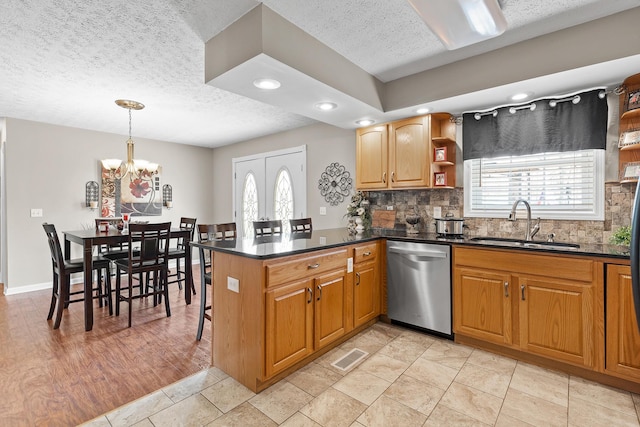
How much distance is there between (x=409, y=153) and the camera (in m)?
3.26

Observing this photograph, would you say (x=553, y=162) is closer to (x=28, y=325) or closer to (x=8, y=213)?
(x=28, y=325)

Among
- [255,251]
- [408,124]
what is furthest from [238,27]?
[408,124]

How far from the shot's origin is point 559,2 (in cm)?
192

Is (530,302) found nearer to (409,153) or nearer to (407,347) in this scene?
(407,347)

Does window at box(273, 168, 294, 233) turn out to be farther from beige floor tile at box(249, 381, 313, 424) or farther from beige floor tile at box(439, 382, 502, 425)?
beige floor tile at box(439, 382, 502, 425)

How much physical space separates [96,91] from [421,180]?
3593 mm

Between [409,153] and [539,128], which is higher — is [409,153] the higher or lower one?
the lower one

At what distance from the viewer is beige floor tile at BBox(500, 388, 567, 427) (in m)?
1.73

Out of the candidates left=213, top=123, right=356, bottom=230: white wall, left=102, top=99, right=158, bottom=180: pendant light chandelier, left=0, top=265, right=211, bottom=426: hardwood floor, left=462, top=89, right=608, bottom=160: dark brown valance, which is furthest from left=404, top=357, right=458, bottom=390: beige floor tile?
left=102, top=99, right=158, bottom=180: pendant light chandelier

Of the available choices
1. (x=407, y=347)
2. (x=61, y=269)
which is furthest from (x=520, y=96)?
(x=61, y=269)

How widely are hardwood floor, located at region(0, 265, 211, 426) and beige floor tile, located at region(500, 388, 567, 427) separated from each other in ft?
6.89

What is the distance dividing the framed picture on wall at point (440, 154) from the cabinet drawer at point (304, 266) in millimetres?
1400

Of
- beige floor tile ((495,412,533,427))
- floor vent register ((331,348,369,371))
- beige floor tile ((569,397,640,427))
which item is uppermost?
floor vent register ((331,348,369,371))

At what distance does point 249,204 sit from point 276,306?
154 inches
